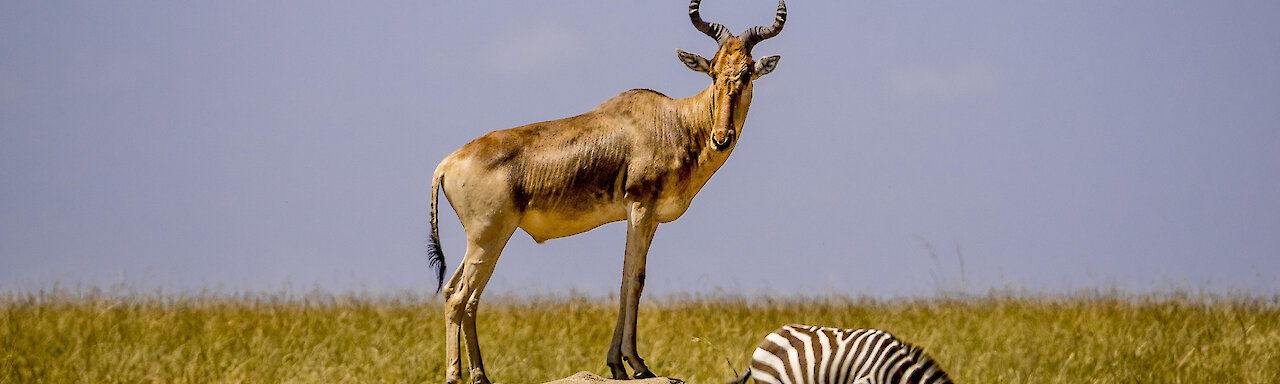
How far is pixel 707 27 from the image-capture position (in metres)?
9.52

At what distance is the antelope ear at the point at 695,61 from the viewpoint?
9375 mm

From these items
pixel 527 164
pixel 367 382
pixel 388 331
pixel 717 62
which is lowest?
pixel 367 382

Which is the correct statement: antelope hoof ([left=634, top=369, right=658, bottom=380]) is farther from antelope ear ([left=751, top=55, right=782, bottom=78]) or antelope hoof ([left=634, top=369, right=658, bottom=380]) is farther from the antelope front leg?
antelope ear ([left=751, top=55, right=782, bottom=78])

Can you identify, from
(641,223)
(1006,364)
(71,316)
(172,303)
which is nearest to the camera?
(641,223)

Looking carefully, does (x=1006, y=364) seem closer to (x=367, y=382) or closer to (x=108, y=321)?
(x=367, y=382)

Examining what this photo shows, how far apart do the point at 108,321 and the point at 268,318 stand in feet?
5.17

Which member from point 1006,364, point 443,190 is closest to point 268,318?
point 443,190

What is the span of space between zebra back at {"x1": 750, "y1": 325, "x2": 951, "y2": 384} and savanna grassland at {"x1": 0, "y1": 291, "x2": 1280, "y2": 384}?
1.02 m

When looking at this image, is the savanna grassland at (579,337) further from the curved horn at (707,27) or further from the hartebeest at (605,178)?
the curved horn at (707,27)

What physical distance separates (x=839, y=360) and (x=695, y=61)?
10.3 ft

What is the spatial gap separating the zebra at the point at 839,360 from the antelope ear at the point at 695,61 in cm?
268

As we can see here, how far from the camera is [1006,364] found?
1053 cm

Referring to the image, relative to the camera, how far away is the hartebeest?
9258mm

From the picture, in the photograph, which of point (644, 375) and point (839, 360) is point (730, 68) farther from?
point (839, 360)
